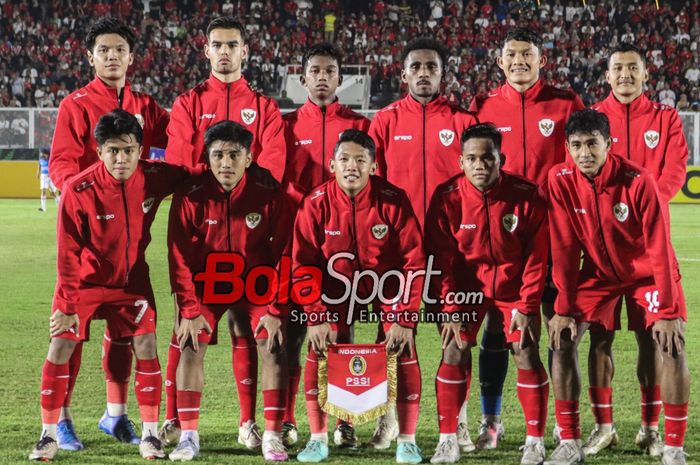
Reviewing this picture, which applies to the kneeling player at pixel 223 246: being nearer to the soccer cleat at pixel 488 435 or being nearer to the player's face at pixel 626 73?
the soccer cleat at pixel 488 435

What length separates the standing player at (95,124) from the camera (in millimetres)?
5324

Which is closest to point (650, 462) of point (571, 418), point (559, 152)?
point (571, 418)

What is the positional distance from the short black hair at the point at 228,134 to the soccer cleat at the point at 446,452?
5.53ft

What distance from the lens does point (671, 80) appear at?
28.8m

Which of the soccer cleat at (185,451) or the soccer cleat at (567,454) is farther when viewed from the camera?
the soccer cleat at (185,451)

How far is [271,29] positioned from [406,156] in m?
27.1

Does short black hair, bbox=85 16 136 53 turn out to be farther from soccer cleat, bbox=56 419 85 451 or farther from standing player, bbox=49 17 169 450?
soccer cleat, bbox=56 419 85 451

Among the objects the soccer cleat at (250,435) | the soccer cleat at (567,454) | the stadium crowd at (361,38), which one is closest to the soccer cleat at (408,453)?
the soccer cleat at (567,454)

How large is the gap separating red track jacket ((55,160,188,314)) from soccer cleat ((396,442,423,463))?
4.83 feet

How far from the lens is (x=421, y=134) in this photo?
5.57 m

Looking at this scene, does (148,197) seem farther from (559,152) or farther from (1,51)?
(1,51)

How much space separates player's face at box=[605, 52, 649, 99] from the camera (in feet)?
17.7

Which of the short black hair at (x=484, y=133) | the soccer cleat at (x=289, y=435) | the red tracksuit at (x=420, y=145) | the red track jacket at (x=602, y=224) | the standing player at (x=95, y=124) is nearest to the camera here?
the red track jacket at (x=602, y=224)

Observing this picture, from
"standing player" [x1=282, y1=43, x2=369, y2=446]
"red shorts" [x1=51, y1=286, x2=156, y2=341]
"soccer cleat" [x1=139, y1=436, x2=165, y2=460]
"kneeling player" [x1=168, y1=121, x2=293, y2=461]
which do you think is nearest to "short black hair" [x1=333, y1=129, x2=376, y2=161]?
"kneeling player" [x1=168, y1=121, x2=293, y2=461]
